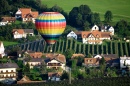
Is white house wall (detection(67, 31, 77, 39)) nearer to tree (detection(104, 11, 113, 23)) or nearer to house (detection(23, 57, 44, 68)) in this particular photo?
tree (detection(104, 11, 113, 23))

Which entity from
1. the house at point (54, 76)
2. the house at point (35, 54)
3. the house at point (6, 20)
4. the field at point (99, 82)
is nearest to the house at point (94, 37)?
the house at point (35, 54)

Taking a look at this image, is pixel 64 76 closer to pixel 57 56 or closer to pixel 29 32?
pixel 57 56

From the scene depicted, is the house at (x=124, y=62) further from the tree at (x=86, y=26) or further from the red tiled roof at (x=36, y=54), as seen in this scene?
the tree at (x=86, y=26)

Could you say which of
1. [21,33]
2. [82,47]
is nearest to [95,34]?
[82,47]

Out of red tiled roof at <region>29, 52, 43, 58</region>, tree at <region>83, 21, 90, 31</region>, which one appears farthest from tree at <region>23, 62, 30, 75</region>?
tree at <region>83, 21, 90, 31</region>

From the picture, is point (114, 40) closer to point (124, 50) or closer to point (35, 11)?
point (124, 50)

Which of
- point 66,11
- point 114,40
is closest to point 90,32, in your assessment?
point 114,40
